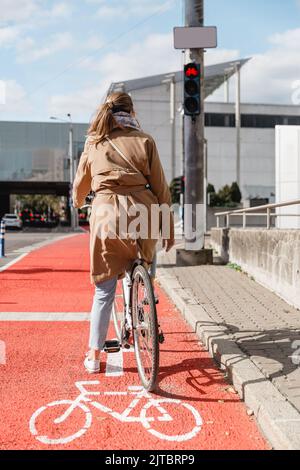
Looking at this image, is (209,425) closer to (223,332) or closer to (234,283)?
(223,332)

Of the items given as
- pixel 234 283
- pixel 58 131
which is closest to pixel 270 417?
pixel 234 283

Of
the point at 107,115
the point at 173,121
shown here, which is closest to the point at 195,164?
the point at 107,115

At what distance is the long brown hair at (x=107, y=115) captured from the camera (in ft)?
13.2

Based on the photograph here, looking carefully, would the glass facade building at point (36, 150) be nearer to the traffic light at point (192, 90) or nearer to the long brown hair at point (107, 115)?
the traffic light at point (192, 90)

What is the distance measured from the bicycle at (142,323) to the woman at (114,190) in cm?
14

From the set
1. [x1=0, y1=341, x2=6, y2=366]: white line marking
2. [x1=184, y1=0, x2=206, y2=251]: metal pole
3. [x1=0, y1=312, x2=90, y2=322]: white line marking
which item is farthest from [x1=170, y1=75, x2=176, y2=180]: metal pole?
[x1=0, y1=341, x2=6, y2=366]: white line marking

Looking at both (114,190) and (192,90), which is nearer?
(114,190)

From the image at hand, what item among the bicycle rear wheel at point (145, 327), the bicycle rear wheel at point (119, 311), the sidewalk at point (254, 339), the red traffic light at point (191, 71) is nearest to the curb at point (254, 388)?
the sidewalk at point (254, 339)

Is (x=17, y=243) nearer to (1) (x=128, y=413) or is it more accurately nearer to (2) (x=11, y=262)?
(2) (x=11, y=262)

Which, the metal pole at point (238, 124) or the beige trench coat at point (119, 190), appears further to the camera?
the metal pole at point (238, 124)

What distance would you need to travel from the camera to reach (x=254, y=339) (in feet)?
16.2

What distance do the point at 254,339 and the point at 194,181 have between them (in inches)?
254

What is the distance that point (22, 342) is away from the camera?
514cm

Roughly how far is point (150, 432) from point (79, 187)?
1867 millimetres
